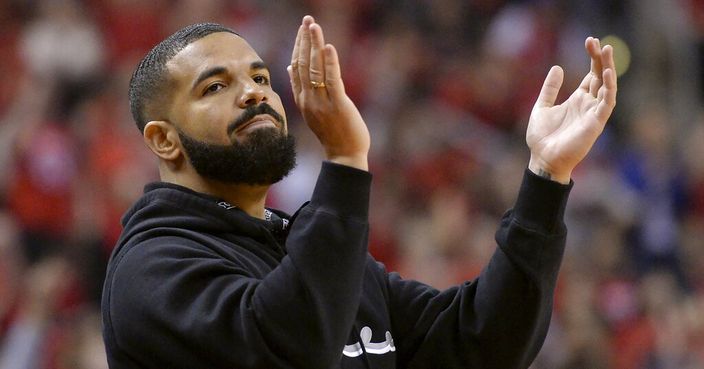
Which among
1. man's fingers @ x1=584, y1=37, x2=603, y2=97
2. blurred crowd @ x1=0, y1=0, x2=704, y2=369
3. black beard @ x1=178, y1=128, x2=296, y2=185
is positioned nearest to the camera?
black beard @ x1=178, y1=128, x2=296, y2=185

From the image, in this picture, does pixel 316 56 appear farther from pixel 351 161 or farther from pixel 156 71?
pixel 156 71

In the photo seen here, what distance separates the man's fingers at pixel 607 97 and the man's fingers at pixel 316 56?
69 cm

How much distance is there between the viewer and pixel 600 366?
6055 millimetres

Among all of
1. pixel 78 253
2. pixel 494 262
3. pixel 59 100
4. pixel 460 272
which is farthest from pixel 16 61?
pixel 494 262

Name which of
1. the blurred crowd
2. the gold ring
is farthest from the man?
the blurred crowd

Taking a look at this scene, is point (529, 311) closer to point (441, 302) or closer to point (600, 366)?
point (441, 302)

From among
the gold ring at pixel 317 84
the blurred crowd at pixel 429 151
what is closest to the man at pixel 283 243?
the gold ring at pixel 317 84

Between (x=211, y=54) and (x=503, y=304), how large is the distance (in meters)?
0.88

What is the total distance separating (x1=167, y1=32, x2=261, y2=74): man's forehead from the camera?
9.21ft

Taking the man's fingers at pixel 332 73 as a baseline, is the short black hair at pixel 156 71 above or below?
below

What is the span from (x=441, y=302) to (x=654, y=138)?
5.03m

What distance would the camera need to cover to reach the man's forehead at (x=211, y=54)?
2.81 metres

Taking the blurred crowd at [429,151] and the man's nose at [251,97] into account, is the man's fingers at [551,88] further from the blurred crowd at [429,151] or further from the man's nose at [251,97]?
the blurred crowd at [429,151]

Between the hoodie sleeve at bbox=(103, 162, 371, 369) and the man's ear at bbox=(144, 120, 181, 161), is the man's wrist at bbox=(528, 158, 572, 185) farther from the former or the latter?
the man's ear at bbox=(144, 120, 181, 161)
